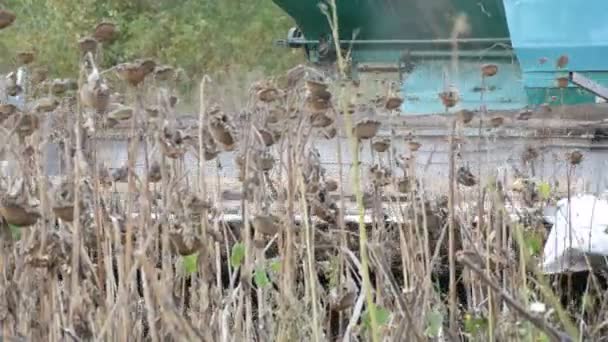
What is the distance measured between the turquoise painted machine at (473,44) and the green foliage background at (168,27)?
26.3 ft

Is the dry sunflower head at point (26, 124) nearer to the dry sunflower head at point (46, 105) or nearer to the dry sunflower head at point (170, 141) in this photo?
the dry sunflower head at point (46, 105)

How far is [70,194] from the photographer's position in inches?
67.4

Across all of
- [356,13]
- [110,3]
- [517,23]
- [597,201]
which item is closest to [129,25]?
[110,3]

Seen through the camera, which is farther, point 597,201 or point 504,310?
point 597,201

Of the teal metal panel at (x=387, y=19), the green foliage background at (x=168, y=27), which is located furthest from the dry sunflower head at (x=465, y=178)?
the green foliage background at (x=168, y=27)

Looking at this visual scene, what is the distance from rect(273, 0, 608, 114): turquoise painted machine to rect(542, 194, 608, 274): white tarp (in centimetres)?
349

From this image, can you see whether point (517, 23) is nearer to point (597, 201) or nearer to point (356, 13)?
point (356, 13)

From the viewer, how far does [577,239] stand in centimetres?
256

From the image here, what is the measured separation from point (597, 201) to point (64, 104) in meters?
1.38

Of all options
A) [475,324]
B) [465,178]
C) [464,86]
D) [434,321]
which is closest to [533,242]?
[465,178]

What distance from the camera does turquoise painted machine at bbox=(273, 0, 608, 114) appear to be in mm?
7395

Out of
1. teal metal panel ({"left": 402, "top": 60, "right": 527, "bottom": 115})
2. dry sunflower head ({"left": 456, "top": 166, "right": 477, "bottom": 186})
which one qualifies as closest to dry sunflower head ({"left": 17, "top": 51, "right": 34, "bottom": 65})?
dry sunflower head ({"left": 456, "top": 166, "right": 477, "bottom": 186})

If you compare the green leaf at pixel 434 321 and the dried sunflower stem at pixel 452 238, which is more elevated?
the dried sunflower stem at pixel 452 238

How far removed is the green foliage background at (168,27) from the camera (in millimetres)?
17875
